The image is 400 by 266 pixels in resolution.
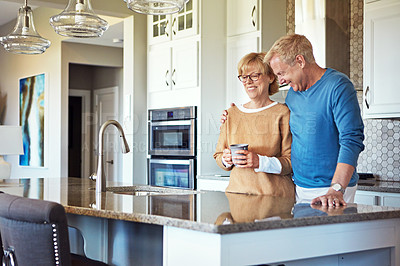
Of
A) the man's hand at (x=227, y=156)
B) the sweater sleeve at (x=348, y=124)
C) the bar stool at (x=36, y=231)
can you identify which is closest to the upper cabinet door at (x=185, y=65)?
the man's hand at (x=227, y=156)

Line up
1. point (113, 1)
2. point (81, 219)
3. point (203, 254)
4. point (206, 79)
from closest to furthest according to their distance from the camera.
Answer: point (203, 254) → point (81, 219) → point (206, 79) → point (113, 1)

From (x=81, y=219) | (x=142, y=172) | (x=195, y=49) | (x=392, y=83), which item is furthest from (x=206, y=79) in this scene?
(x=81, y=219)

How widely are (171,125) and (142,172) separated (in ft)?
2.29

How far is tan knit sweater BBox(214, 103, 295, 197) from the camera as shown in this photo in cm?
244

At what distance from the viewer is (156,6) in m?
2.59

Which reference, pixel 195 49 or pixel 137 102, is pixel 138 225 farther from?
pixel 137 102

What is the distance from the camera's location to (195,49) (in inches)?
185

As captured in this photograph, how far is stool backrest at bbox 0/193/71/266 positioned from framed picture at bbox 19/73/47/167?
6.08 m

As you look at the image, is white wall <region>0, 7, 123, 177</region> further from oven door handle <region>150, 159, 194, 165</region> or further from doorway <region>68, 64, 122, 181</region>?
oven door handle <region>150, 159, 194, 165</region>

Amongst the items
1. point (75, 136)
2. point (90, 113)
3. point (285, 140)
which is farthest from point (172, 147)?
point (75, 136)

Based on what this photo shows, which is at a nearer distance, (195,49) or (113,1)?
(195,49)

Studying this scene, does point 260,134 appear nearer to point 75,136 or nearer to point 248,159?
point 248,159

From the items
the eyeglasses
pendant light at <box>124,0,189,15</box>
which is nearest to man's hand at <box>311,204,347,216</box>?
the eyeglasses

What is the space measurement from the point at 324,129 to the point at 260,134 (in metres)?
0.34
